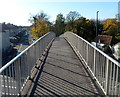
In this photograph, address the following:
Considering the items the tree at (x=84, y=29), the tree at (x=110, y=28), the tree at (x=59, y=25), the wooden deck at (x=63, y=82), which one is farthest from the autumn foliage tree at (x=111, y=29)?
the wooden deck at (x=63, y=82)

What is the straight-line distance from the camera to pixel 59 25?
55656 millimetres

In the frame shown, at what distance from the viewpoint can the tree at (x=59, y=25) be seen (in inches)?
2066

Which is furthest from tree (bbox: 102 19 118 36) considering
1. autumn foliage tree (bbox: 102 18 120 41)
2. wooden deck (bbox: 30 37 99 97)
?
wooden deck (bbox: 30 37 99 97)

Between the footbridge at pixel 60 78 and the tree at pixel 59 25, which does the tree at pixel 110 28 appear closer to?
the tree at pixel 59 25

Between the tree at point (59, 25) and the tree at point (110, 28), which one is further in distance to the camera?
the tree at point (59, 25)

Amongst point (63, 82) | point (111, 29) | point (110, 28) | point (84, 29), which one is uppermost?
point (110, 28)

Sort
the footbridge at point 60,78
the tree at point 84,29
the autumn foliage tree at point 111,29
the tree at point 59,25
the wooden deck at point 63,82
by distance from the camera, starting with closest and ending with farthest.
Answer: the footbridge at point 60,78 < the wooden deck at point 63,82 < the tree at point 84,29 < the autumn foliage tree at point 111,29 < the tree at point 59,25

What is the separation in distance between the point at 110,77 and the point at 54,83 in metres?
1.54

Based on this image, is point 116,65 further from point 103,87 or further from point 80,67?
point 80,67

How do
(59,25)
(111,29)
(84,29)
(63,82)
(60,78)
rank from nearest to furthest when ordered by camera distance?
(63,82) → (60,78) → (84,29) → (111,29) → (59,25)

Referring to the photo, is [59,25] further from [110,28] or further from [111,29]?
[111,29]

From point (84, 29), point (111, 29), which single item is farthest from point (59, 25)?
point (84, 29)

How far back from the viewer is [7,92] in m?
2.80

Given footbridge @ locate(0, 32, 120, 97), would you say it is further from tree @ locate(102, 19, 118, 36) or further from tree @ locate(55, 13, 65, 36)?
tree @ locate(55, 13, 65, 36)
